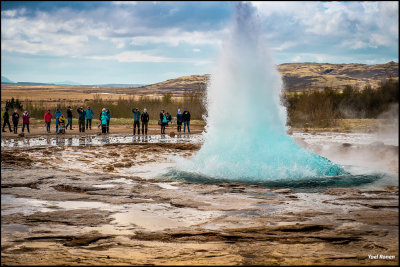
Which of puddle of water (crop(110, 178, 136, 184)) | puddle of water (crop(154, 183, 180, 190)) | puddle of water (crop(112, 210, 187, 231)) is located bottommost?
puddle of water (crop(112, 210, 187, 231))

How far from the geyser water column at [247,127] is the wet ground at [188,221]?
146 centimetres

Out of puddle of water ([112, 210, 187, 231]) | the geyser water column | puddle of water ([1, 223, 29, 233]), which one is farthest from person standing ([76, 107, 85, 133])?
puddle of water ([1, 223, 29, 233])

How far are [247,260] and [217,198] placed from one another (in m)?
3.61

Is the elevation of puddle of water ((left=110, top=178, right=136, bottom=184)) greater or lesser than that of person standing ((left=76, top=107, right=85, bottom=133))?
lesser

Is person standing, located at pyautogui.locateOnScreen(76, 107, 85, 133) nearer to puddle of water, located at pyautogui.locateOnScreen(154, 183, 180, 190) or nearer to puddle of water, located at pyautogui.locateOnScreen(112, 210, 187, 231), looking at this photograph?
puddle of water, located at pyautogui.locateOnScreen(154, 183, 180, 190)

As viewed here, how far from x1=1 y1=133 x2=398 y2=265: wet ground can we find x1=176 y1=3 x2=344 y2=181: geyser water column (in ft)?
4.80

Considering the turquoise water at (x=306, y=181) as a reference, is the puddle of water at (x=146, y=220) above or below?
below

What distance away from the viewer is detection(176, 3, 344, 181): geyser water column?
12.0 m

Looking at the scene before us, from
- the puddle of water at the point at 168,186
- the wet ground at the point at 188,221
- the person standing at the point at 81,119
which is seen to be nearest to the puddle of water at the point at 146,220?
→ the wet ground at the point at 188,221

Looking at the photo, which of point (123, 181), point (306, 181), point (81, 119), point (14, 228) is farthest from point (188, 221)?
point (81, 119)

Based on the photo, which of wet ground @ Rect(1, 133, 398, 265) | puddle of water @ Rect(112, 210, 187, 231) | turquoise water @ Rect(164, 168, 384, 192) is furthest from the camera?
turquoise water @ Rect(164, 168, 384, 192)

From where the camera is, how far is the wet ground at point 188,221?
5.57 metres

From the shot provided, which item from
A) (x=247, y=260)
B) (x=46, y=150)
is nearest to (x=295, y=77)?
(x=46, y=150)

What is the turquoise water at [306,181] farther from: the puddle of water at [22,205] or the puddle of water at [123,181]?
the puddle of water at [22,205]
